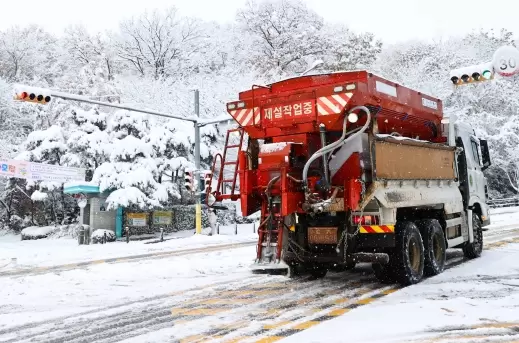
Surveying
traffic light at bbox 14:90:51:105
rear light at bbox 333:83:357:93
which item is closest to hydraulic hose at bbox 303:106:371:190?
rear light at bbox 333:83:357:93

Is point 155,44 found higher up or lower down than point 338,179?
higher up

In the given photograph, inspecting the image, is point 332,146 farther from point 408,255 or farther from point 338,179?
point 408,255

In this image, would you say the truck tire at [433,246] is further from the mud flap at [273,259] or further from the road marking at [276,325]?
the road marking at [276,325]

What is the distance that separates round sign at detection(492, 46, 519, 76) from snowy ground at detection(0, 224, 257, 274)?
1024 centimetres

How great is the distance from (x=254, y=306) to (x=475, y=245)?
20.9ft

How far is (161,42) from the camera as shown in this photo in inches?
1689

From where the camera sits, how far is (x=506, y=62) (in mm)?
12773

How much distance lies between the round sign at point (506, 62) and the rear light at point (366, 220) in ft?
25.1

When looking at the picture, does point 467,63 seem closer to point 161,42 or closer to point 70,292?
point 161,42

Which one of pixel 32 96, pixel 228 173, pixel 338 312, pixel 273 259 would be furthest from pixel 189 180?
pixel 338 312

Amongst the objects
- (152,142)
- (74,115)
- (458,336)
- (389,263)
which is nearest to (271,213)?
(389,263)

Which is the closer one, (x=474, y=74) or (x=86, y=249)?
(x=474, y=74)

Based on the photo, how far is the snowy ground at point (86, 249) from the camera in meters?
13.9

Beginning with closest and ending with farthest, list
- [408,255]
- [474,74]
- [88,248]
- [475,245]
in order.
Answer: [408,255] → [475,245] → [474,74] → [88,248]
